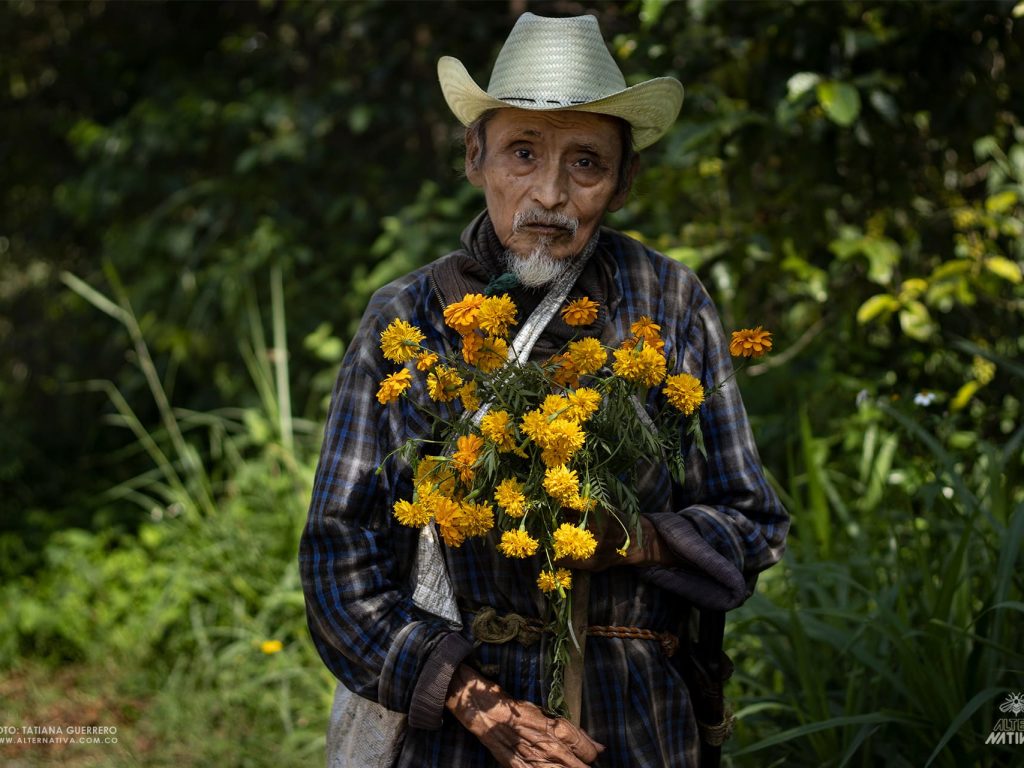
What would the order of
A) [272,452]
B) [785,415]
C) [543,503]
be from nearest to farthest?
1. [543,503]
2. [785,415]
3. [272,452]

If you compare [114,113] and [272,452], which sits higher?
[114,113]

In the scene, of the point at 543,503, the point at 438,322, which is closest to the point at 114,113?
the point at 438,322

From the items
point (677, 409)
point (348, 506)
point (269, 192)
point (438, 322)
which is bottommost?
point (348, 506)

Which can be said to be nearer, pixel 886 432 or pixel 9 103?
pixel 886 432

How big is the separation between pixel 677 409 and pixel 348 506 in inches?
20.7

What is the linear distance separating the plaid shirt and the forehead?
0.25 m

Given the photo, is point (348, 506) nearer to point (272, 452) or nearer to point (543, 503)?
point (543, 503)

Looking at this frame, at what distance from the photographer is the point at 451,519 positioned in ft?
5.26

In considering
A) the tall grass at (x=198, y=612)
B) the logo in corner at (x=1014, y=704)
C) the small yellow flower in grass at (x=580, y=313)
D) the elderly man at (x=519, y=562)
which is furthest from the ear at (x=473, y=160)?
the tall grass at (x=198, y=612)

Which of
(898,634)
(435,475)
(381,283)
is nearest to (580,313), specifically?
(435,475)

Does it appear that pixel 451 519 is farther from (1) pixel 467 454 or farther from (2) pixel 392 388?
(2) pixel 392 388

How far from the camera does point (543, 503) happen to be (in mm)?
1612

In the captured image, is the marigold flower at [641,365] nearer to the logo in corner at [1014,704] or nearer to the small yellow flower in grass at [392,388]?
the small yellow flower in grass at [392,388]

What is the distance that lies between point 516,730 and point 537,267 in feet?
2.32
